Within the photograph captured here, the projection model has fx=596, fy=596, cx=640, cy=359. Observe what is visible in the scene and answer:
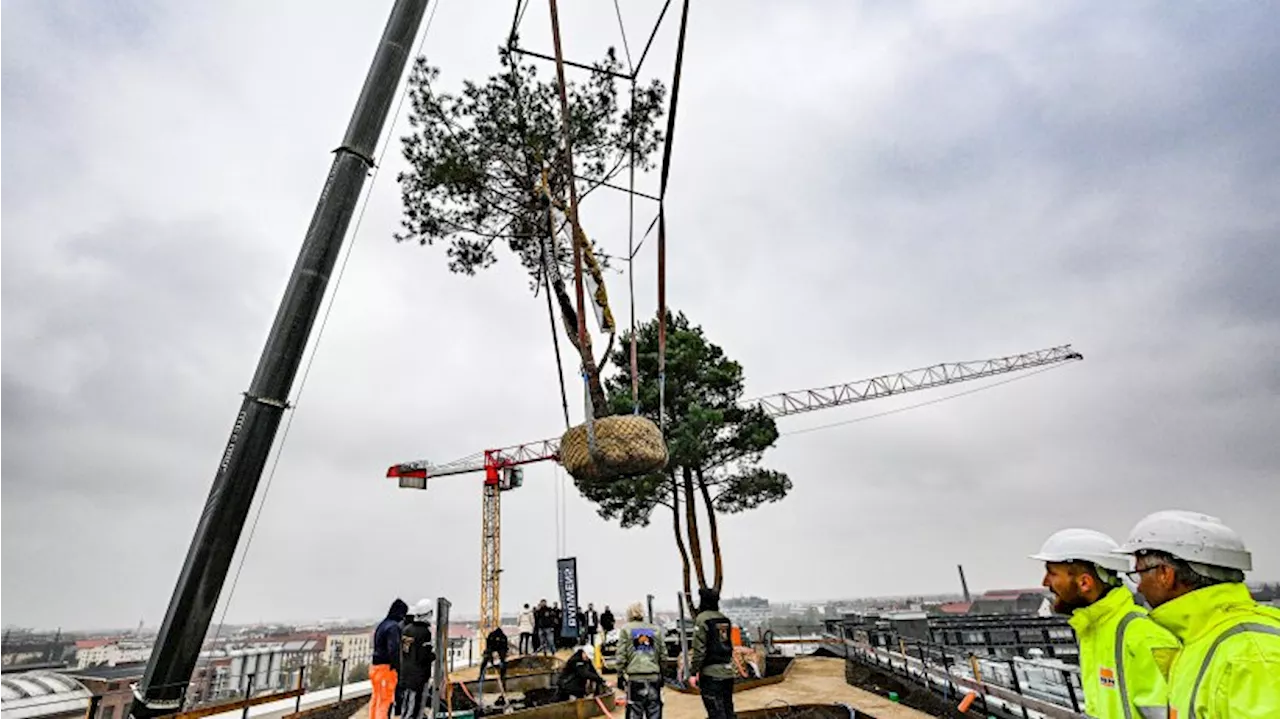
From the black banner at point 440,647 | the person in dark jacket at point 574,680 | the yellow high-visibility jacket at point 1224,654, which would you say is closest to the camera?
the yellow high-visibility jacket at point 1224,654

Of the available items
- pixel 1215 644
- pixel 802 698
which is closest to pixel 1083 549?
pixel 1215 644

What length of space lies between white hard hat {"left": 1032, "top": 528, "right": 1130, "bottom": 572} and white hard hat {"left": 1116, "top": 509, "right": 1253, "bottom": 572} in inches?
24.4

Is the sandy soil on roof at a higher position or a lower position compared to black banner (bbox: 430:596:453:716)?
lower

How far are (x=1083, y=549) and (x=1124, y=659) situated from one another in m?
0.46

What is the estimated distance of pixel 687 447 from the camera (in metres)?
17.9

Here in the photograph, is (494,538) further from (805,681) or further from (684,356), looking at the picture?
(805,681)

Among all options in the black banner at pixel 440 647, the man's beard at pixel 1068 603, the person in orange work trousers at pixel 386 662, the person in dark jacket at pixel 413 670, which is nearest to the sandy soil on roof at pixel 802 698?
the person in orange work trousers at pixel 386 662

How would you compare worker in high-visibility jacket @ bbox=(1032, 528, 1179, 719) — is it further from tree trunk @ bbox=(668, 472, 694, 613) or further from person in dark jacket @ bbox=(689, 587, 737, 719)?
tree trunk @ bbox=(668, 472, 694, 613)

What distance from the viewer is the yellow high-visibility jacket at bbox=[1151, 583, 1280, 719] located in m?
1.59

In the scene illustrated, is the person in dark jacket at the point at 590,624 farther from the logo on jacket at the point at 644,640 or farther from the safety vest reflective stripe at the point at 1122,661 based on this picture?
the safety vest reflective stripe at the point at 1122,661

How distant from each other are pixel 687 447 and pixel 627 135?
1084 cm

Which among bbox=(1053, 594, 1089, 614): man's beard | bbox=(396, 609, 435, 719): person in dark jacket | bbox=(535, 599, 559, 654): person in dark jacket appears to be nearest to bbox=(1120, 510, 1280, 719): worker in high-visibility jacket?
bbox=(1053, 594, 1089, 614): man's beard

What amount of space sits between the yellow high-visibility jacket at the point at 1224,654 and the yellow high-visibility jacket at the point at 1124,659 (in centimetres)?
48

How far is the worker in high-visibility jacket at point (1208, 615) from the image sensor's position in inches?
63.6
